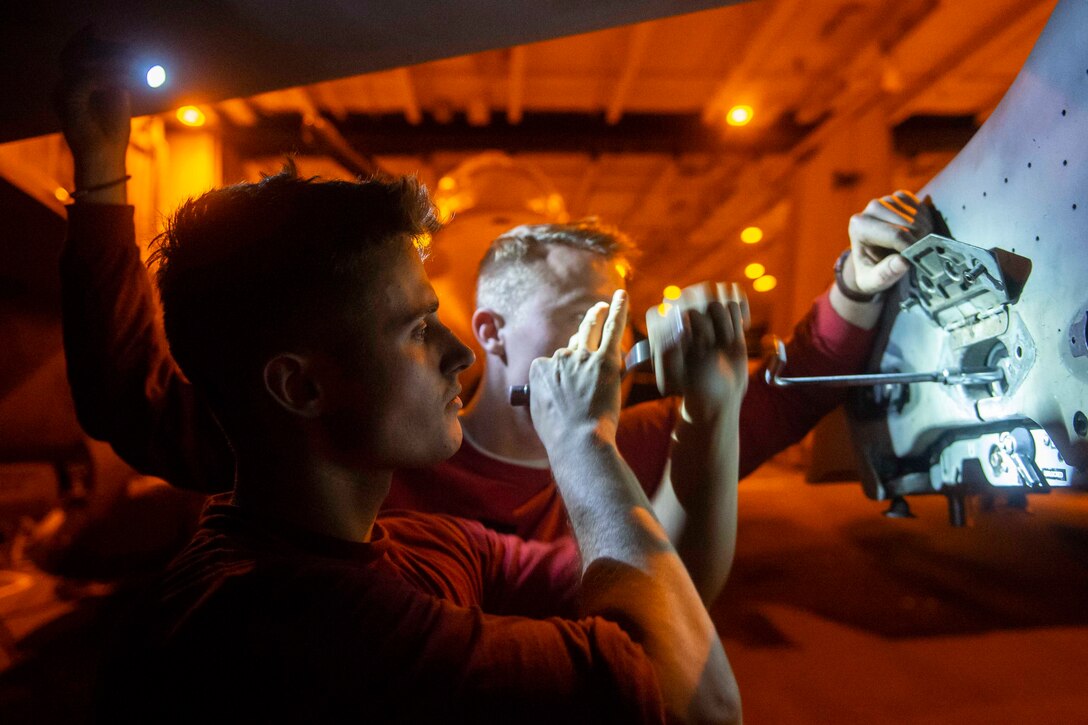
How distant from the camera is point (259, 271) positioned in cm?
70

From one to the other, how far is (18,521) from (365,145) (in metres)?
1.61

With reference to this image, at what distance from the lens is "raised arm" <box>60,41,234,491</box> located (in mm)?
941

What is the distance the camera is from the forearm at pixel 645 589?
2.01 ft

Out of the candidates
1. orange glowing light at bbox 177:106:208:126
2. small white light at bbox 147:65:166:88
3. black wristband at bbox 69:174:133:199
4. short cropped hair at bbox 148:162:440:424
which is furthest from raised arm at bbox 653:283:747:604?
orange glowing light at bbox 177:106:208:126

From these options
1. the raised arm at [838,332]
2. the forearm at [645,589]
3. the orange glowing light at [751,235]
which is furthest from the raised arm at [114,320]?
the orange glowing light at [751,235]

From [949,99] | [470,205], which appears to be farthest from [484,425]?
[949,99]

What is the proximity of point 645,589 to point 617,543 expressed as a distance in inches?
2.4

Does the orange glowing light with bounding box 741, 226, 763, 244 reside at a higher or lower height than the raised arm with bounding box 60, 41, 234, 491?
higher

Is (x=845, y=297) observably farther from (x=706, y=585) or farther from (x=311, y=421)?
(x=311, y=421)

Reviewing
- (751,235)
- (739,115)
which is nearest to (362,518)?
(739,115)

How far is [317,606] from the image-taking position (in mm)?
563

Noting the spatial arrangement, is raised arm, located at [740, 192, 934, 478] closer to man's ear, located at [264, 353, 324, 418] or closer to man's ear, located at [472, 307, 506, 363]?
man's ear, located at [472, 307, 506, 363]

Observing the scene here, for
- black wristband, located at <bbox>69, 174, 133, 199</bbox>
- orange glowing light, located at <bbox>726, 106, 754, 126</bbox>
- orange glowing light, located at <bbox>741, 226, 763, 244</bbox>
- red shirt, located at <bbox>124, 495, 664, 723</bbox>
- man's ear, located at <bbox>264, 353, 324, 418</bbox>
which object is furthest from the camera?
orange glowing light, located at <bbox>741, 226, 763, 244</bbox>

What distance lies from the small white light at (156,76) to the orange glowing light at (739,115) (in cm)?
192
